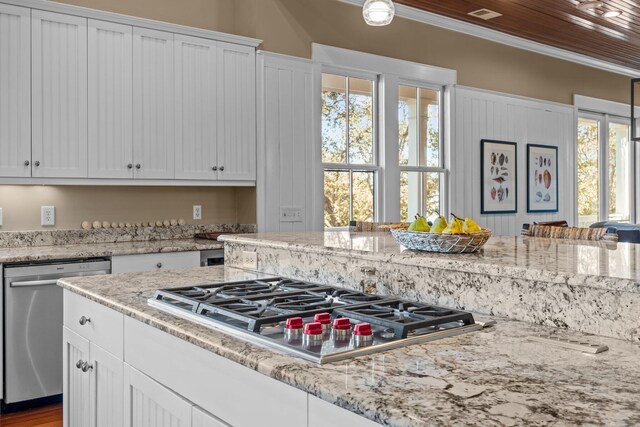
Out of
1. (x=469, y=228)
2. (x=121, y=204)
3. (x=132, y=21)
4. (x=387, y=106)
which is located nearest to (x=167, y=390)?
(x=469, y=228)

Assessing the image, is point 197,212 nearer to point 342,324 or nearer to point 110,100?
point 110,100

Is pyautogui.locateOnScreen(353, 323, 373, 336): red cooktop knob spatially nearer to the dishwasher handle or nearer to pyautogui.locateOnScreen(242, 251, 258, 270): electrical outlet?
pyautogui.locateOnScreen(242, 251, 258, 270): electrical outlet

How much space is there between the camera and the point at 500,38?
6262 millimetres

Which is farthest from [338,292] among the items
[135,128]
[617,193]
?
[617,193]

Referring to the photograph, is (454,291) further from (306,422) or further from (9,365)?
(9,365)

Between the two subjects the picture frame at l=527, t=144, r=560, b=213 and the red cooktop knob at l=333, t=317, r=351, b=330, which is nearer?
the red cooktop knob at l=333, t=317, r=351, b=330

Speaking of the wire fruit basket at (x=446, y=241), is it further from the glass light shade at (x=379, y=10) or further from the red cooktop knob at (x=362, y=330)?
the glass light shade at (x=379, y=10)

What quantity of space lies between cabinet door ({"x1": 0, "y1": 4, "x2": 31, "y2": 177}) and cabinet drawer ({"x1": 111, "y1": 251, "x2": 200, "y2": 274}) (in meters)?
0.78

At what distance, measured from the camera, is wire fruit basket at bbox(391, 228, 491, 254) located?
5.68 feet

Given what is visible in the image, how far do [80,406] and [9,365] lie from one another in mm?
1375

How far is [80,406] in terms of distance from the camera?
2150 millimetres

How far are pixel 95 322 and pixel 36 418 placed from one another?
1597 millimetres

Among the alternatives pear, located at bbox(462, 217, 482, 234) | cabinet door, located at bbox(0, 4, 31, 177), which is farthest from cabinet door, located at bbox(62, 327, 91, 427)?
cabinet door, located at bbox(0, 4, 31, 177)

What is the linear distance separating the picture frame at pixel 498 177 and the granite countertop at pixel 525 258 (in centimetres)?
395
